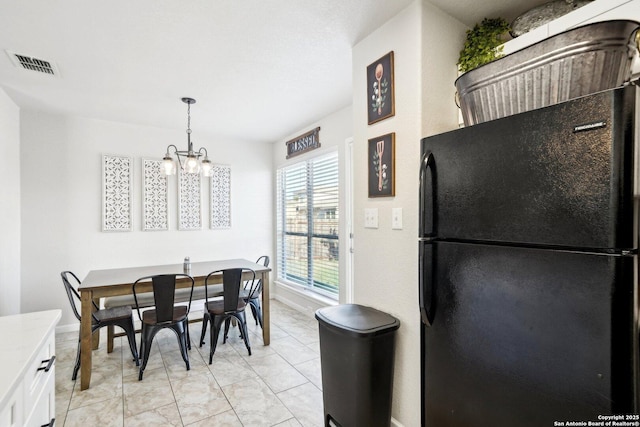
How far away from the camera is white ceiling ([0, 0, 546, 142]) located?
72.2 inches

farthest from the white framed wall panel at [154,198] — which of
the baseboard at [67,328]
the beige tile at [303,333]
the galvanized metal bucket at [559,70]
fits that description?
the galvanized metal bucket at [559,70]

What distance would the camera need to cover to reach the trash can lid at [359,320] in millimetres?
1682

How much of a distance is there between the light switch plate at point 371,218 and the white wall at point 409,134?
0.12 ft

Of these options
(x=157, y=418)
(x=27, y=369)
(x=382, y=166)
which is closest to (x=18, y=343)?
(x=27, y=369)

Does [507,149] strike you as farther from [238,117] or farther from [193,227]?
[193,227]

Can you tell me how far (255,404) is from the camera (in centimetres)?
227

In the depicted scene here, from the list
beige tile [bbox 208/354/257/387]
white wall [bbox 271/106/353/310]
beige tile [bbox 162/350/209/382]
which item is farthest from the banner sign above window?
beige tile [bbox 162/350/209/382]

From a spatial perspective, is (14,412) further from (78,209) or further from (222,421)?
(78,209)

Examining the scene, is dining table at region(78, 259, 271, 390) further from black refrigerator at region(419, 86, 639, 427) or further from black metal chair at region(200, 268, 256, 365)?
black refrigerator at region(419, 86, 639, 427)

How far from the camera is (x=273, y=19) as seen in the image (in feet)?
6.35

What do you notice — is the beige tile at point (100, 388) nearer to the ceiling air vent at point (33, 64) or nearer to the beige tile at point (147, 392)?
the beige tile at point (147, 392)

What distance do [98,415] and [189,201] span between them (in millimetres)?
2791

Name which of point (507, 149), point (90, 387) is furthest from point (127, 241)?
point (507, 149)

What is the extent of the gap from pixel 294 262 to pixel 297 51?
3.16 meters
